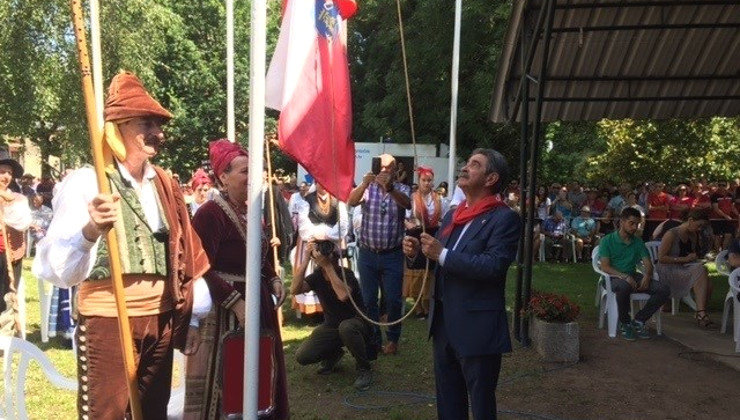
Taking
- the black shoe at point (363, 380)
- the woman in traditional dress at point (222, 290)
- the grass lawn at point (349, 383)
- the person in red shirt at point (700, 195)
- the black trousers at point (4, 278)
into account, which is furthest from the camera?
the person in red shirt at point (700, 195)

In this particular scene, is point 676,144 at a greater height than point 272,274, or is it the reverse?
point 676,144

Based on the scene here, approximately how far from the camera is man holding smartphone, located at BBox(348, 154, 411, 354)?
23.5 ft

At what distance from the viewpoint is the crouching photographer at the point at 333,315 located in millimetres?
6270

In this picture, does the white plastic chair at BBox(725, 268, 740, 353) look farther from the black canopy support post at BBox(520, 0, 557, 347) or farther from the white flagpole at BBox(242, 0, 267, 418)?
the white flagpole at BBox(242, 0, 267, 418)

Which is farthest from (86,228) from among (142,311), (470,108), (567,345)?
(470,108)

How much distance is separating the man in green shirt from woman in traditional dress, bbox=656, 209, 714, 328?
791 mm

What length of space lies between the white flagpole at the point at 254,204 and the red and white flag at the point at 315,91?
1.61 ft

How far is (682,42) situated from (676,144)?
2055 cm

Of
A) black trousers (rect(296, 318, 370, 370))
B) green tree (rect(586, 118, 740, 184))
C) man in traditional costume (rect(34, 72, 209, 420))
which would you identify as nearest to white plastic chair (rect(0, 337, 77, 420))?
man in traditional costume (rect(34, 72, 209, 420))

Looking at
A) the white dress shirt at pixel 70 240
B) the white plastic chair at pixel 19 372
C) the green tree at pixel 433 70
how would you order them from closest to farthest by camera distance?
the white dress shirt at pixel 70 240 → the white plastic chair at pixel 19 372 → the green tree at pixel 433 70

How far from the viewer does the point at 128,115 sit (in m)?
3.01

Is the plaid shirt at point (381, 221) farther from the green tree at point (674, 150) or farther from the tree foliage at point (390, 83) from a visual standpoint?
the green tree at point (674, 150)

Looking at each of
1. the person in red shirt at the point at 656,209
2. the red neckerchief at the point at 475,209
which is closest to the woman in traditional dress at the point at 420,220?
the red neckerchief at the point at 475,209

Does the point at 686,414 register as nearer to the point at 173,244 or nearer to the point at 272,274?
the point at 272,274
